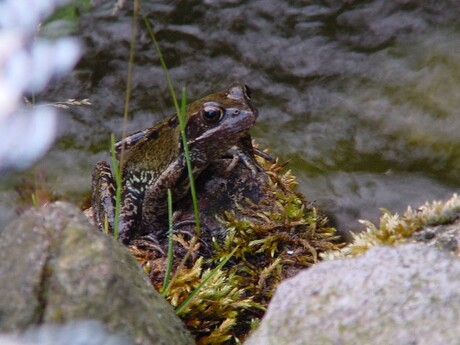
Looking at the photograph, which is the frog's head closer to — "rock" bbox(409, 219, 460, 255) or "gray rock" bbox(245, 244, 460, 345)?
"rock" bbox(409, 219, 460, 255)

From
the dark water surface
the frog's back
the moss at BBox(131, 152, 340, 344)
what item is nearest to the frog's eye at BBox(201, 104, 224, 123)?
the frog's back

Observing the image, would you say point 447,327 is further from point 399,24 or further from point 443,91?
point 399,24

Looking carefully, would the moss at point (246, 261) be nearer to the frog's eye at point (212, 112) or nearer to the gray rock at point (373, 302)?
the frog's eye at point (212, 112)

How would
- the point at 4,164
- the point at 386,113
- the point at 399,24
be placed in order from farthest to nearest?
the point at 399,24, the point at 386,113, the point at 4,164

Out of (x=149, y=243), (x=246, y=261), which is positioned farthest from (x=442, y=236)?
(x=149, y=243)

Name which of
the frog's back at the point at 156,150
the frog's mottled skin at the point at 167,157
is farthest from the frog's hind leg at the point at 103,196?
the frog's back at the point at 156,150

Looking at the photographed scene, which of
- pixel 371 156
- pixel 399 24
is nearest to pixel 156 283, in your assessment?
pixel 371 156

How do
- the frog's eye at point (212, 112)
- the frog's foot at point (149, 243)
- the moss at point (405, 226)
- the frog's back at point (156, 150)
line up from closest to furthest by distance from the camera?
the moss at point (405, 226)
the frog's foot at point (149, 243)
the frog's eye at point (212, 112)
the frog's back at point (156, 150)

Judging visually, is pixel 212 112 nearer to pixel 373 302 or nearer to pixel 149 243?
pixel 149 243
